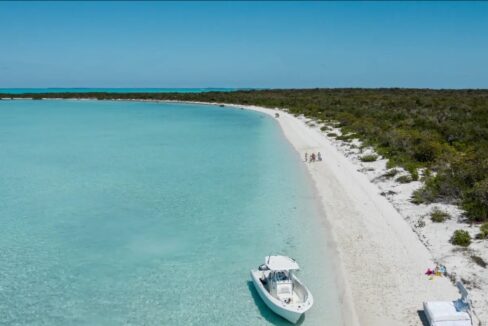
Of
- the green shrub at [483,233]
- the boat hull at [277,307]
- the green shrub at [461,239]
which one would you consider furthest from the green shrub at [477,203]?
the boat hull at [277,307]

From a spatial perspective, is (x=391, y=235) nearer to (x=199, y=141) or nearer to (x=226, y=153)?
(x=226, y=153)

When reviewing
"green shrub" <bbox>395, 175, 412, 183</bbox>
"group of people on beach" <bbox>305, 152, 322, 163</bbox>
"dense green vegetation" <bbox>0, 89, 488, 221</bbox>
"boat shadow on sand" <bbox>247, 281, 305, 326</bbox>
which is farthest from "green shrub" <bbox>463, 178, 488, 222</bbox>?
"group of people on beach" <bbox>305, 152, 322, 163</bbox>

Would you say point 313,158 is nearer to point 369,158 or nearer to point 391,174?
point 369,158

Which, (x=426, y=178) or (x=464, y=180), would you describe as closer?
(x=464, y=180)

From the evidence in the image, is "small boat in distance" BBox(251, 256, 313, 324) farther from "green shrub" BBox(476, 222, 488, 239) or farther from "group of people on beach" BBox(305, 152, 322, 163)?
"group of people on beach" BBox(305, 152, 322, 163)

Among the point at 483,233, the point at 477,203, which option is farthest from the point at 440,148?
the point at 483,233

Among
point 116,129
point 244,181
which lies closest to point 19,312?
point 244,181

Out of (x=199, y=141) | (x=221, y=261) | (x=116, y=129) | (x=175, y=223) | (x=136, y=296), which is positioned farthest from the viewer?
(x=116, y=129)

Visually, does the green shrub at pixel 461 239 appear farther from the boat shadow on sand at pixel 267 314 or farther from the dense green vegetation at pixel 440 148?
the boat shadow on sand at pixel 267 314
